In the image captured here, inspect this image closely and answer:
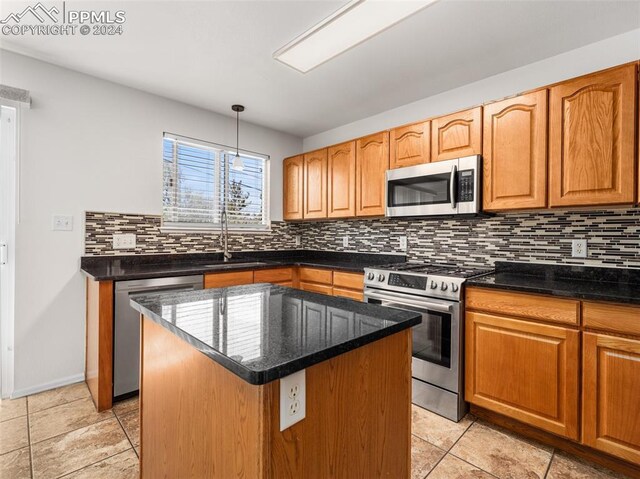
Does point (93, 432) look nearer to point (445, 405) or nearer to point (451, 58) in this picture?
point (445, 405)

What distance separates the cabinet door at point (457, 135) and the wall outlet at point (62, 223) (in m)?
2.91

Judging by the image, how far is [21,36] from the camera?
2.11 m

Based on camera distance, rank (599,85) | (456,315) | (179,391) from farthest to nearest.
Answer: (456,315) < (599,85) < (179,391)

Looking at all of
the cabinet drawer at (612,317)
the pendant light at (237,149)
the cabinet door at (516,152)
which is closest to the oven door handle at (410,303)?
the cabinet drawer at (612,317)

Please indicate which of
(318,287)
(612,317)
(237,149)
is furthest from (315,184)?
(612,317)

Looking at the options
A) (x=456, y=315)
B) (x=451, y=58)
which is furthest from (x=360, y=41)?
(x=456, y=315)

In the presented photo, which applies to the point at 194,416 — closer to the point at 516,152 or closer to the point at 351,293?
the point at 351,293

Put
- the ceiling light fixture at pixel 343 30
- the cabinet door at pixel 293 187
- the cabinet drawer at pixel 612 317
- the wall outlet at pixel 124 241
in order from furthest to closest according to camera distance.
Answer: the cabinet door at pixel 293 187 < the wall outlet at pixel 124 241 < the ceiling light fixture at pixel 343 30 < the cabinet drawer at pixel 612 317

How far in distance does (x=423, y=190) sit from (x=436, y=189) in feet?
0.37

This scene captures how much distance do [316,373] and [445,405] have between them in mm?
1738

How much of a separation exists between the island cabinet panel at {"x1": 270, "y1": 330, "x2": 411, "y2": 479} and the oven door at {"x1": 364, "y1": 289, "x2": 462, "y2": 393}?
44.1 inches

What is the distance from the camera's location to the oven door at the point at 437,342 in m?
2.10

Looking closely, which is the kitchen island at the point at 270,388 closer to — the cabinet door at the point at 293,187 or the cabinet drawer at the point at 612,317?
the cabinet drawer at the point at 612,317

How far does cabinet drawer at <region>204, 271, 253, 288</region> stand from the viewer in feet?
8.59
